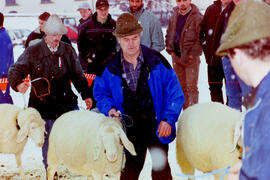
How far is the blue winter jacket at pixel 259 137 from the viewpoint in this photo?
116 centimetres

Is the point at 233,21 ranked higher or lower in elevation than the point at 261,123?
higher

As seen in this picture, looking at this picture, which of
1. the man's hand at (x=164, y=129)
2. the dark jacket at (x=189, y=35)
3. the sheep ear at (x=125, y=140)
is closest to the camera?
the sheep ear at (x=125, y=140)

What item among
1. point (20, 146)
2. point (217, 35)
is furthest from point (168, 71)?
point (217, 35)

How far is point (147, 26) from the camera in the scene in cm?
541

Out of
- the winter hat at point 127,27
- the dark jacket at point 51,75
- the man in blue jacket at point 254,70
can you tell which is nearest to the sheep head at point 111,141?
the winter hat at point 127,27

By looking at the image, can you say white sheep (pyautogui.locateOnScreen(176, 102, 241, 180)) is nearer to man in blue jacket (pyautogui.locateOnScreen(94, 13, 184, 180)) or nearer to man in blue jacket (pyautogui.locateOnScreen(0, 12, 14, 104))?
man in blue jacket (pyautogui.locateOnScreen(94, 13, 184, 180))

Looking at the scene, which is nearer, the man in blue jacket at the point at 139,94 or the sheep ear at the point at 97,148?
the sheep ear at the point at 97,148

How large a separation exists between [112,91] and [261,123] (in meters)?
1.94

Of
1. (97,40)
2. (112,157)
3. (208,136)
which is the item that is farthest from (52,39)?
(208,136)

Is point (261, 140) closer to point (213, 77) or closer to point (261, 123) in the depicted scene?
point (261, 123)

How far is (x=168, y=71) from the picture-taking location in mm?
2912

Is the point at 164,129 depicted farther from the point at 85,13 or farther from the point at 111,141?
the point at 85,13

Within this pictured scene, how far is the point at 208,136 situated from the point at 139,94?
0.64 m

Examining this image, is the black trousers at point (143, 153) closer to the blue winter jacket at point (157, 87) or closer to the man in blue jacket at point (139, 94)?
the man in blue jacket at point (139, 94)
